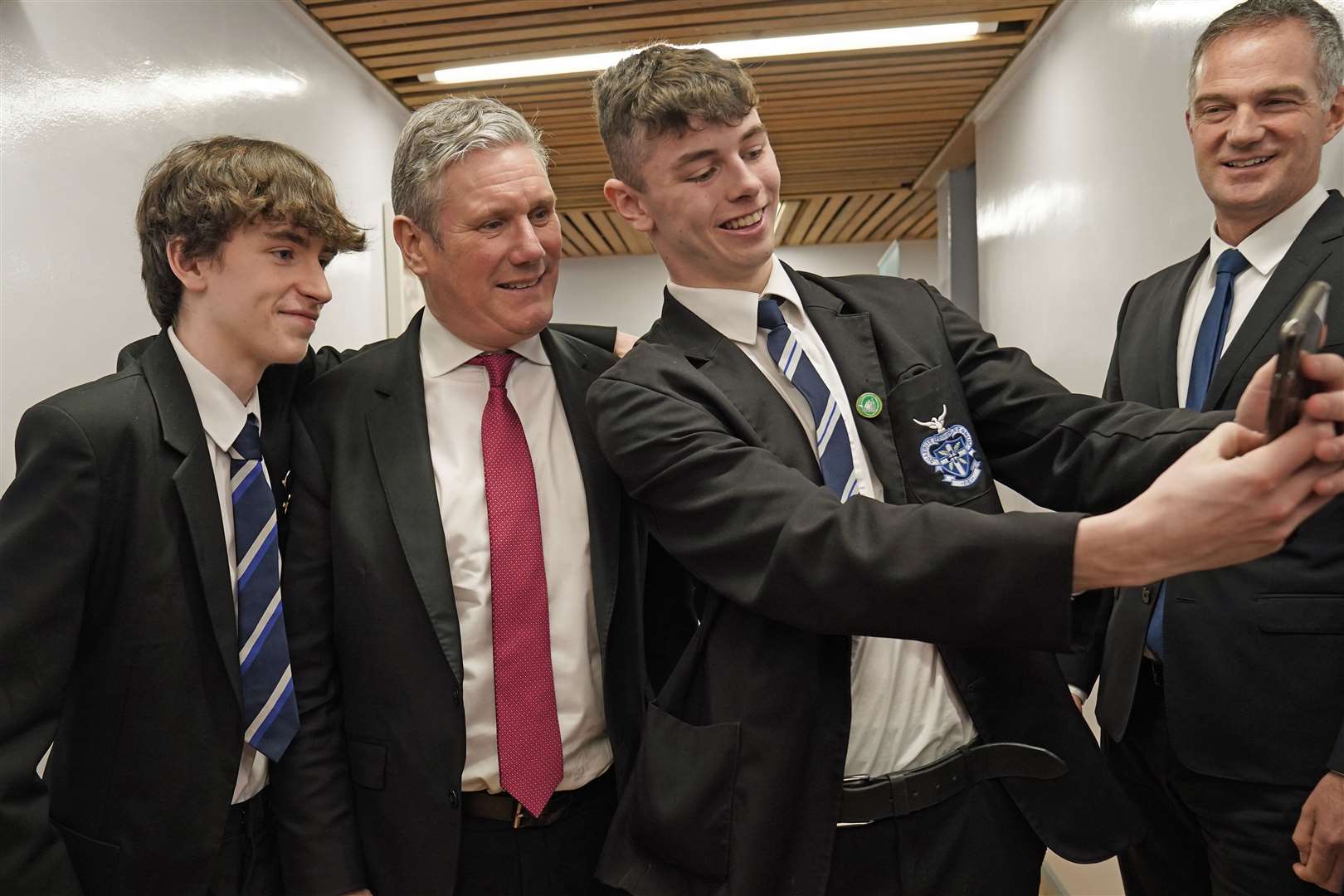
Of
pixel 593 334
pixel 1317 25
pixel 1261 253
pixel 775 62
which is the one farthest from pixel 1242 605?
pixel 775 62

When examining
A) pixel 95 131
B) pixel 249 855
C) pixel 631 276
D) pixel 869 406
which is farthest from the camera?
pixel 631 276

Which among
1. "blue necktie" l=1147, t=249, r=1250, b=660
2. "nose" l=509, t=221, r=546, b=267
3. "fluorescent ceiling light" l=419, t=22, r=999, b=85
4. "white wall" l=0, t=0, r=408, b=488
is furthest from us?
"fluorescent ceiling light" l=419, t=22, r=999, b=85

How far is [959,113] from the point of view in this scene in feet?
18.8

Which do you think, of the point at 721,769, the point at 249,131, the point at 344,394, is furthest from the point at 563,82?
the point at 721,769

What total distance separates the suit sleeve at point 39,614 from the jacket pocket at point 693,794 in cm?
87

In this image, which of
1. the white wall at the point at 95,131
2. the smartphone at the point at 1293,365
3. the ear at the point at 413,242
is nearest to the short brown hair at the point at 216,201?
the ear at the point at 413,242

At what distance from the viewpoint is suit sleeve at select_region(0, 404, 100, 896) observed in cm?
138

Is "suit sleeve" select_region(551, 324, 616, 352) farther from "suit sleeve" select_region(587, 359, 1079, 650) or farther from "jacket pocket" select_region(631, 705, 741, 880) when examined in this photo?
"jacket pocket" select_region(631, 705, 741, 880)

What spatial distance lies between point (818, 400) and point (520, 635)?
2.21 feet

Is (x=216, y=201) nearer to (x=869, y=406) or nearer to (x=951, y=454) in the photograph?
(x=869, y=406)

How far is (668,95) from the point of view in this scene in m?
1.53

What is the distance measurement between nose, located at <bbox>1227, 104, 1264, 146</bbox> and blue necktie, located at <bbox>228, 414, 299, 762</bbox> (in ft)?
6.42

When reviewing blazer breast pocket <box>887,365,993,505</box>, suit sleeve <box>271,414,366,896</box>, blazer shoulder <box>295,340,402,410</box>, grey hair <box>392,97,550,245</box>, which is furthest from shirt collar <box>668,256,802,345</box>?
suit sleeve <box>271,414,366,896</box>

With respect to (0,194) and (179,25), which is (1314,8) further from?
(179,25)
